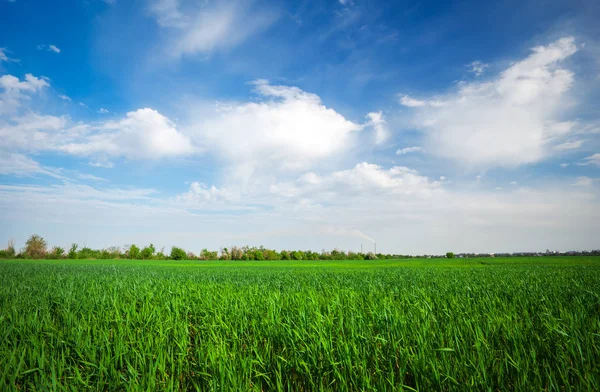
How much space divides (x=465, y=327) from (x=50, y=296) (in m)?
9.45

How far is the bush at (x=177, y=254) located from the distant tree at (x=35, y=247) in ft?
93.2

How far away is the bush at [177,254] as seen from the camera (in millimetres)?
82250

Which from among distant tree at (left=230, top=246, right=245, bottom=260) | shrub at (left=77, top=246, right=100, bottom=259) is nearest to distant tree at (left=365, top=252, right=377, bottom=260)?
distant tree at (left=230, top=246, right=245, bottom=260)

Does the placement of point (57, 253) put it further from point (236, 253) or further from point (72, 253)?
point (236, 253)

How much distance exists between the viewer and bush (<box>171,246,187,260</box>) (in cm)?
8225

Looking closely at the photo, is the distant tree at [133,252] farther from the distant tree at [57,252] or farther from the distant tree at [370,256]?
the distant tree at [370,256]

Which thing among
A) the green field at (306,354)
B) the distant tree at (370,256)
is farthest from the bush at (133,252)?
the green field at (306,354)

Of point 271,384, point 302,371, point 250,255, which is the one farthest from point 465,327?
point 250,255

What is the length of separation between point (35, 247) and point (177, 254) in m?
31.6

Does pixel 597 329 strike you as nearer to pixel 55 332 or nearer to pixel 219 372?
pixel 219 372

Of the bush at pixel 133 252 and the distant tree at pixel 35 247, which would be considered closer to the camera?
the distant tree at pixel 35 247

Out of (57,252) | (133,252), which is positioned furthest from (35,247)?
(133,252)

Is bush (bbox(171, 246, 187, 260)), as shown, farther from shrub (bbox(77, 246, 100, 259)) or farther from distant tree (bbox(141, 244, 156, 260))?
shrub (bbox(77, 246, 100, 259))

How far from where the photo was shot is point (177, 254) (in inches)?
3238
